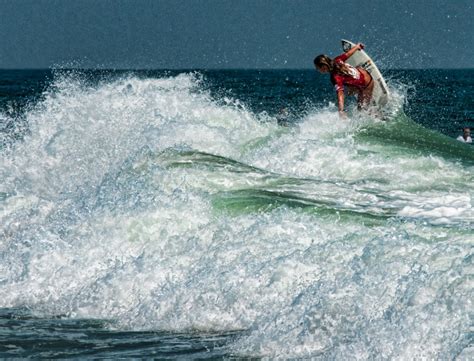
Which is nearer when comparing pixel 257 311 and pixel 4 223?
pixel 257 311

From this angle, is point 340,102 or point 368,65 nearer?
point 340,102

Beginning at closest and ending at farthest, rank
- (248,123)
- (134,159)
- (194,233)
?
(194,233), (134,159), (248,123)

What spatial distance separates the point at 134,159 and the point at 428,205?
3.28m

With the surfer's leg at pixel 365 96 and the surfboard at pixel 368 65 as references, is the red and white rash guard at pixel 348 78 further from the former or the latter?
the surfboard at pixel 368 65

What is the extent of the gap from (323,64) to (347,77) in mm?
775

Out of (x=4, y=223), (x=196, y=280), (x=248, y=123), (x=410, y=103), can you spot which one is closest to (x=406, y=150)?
(x=248, y=123)

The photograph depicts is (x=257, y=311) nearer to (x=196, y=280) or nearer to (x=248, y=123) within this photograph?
(x=196, y=280)

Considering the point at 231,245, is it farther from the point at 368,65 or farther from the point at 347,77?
→ the point at 368,65

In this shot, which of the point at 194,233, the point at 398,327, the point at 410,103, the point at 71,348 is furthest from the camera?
the point at 410,103

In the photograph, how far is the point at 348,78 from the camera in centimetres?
1426

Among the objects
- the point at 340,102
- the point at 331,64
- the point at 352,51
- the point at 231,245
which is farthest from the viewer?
the point at 352,51

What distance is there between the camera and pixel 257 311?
6477 mm

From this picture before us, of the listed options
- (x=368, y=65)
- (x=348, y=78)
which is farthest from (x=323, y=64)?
(x=368, y=65)

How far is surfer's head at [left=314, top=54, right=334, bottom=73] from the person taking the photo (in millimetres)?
13483
